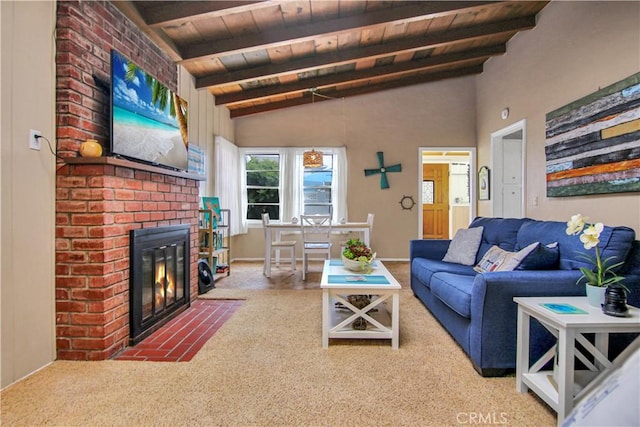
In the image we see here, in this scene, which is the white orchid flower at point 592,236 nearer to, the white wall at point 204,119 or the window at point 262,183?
the white wall at point 204,119

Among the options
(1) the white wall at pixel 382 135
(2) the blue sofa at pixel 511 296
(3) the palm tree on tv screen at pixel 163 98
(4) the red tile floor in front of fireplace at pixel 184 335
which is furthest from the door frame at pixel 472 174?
(3) the palm tree on tv screen at pixel 163 98

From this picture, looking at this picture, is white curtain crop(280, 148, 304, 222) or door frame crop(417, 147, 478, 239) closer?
door frame crop(417, 147, 478, 239)

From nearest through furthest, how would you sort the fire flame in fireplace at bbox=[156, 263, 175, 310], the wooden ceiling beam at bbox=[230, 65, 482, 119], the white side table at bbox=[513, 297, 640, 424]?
the white side table at bbox=[513, 297, 640, 424] < the fire flame in fireplace at bbox=[156, 263, 175, 310] < the wooden ceiling beam at bbox=[230, 65, 482, 119]

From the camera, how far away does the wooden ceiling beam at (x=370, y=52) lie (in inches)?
158

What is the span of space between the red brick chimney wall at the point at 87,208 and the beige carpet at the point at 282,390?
23cm

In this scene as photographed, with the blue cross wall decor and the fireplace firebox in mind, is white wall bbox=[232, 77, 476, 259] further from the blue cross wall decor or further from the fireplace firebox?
the fireplace firebox

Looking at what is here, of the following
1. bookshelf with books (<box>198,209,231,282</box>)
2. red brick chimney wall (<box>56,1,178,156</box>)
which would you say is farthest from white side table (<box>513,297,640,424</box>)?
bookshelf with books (<box>198,209,231,282</box>)

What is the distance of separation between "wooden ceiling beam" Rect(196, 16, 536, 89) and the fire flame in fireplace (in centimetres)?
270

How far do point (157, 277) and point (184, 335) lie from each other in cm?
51

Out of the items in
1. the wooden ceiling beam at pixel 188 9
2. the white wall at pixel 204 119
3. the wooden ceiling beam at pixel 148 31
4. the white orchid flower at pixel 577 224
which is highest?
the wooden ceiling beam at pixel 188 9

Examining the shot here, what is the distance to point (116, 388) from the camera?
1.76 m

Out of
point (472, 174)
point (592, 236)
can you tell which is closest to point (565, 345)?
point (592, 236)

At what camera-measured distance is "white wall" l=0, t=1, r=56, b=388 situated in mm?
1713

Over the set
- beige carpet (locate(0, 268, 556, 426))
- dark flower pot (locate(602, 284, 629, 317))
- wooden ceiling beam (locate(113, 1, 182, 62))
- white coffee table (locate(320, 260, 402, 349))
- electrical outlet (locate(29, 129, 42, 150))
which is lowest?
beige carpet (locate(0, 268, 556, 426))
